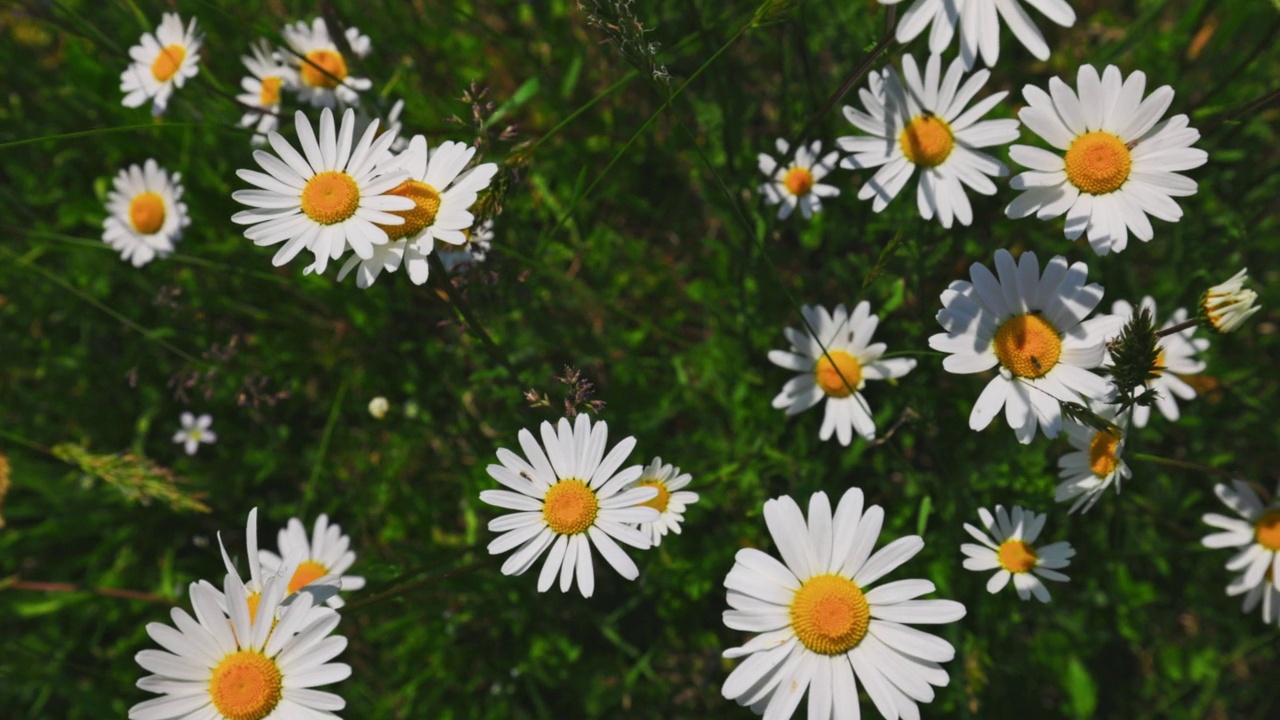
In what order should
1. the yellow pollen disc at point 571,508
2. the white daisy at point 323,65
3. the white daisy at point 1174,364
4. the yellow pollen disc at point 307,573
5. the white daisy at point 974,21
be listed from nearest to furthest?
the white daisy at point 974,21
the yellow pollen disc at point 571,508
the yellow pollen disc at point 307,573
the white daisy at point 1174,364
the white daisy at point 323,65

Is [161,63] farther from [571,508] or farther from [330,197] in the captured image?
[571,508]

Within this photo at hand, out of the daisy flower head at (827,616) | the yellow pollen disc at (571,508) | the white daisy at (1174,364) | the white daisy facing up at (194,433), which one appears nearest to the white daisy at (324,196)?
the yellow pollen disc at (571,508)

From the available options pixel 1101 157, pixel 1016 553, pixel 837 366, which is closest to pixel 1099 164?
pixel 1101 157

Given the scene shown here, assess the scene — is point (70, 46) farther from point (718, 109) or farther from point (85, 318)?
point (718, 109)

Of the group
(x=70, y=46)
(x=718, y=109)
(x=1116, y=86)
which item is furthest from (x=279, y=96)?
(x=1116, y=86)

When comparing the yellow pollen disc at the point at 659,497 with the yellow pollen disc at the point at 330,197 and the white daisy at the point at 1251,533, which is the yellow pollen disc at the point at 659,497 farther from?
the white daisy at the point at 1251,533

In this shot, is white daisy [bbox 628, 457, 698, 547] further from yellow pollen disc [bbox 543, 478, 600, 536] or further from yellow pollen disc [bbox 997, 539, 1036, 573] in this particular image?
yellow pollen disc [bbox 997, 539, 1036, 573]
